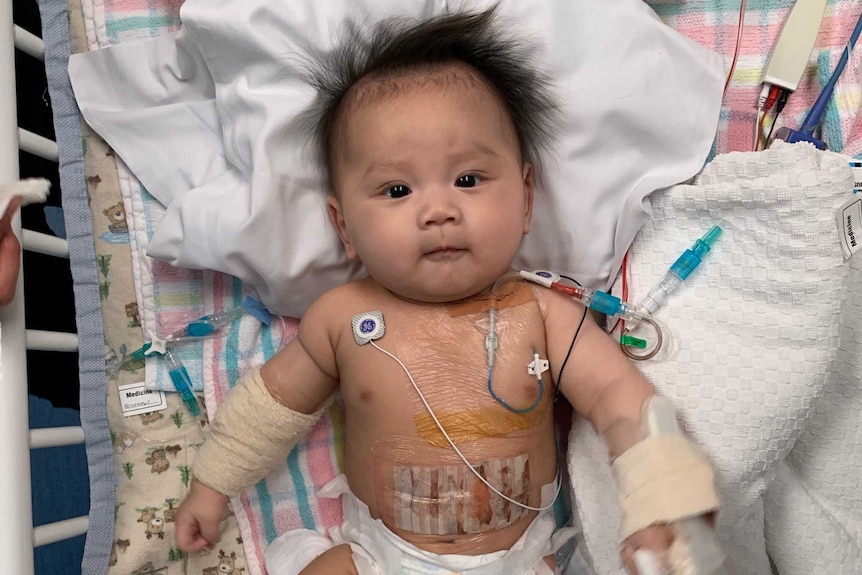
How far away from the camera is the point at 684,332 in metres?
1.13

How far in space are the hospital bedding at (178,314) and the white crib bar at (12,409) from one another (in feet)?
1.02

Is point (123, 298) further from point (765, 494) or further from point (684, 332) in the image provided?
point (765, 494)

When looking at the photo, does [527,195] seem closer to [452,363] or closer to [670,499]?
[452,363]

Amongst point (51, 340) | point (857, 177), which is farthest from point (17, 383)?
point (857, 177)

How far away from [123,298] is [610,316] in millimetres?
891

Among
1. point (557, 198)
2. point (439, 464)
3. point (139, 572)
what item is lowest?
point (139, 572)

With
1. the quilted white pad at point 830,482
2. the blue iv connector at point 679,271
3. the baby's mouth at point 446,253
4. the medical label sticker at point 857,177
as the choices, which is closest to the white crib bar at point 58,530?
the baby's mouth at point 446,253

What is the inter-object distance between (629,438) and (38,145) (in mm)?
1077

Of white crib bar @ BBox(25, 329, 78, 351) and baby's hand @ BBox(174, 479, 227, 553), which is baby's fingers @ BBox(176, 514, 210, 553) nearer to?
baby's hand @ BBox(174, 479, 227, 553)

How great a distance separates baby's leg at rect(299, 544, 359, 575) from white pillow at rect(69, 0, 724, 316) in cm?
45

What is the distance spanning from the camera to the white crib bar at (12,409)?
802 millimetres

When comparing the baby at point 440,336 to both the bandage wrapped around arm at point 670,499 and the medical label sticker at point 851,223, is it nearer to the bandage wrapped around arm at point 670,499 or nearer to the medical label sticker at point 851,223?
the bandage wrapped around arm at point 670,499

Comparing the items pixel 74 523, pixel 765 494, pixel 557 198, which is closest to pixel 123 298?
pixel 74 523

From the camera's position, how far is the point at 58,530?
1.08 meters
